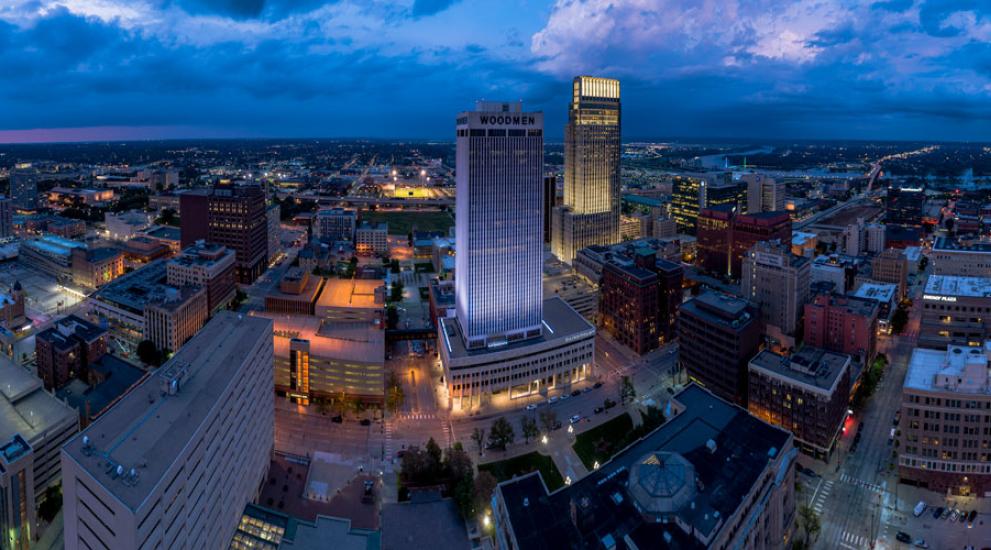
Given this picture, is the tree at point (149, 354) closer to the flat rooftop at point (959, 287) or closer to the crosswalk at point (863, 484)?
the crosswalk at point (863, 484)

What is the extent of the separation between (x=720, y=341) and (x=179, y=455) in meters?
A: 62.7

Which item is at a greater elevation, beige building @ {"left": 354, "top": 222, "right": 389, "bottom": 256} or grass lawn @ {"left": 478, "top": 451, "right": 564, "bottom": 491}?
beige building @ {"left": 354, "top": 222, "right": 389, "bottom": 256}

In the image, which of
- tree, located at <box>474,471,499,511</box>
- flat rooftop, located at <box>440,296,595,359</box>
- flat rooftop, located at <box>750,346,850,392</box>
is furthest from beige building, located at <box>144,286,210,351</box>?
flat rooftop, located at <box>750,346,850,392</box>

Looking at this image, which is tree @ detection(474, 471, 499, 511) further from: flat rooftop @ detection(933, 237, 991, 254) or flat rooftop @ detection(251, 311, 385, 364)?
flat rooftop @ detection(933, 237, 991, 254)

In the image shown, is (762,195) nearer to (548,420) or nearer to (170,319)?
(548,420)

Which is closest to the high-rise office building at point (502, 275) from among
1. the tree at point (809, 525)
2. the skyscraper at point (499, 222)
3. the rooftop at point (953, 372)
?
the skyscraper at point (499, 222)

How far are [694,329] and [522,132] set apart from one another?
113ft

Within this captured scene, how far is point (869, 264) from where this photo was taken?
127 m

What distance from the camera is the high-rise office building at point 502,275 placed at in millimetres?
79688

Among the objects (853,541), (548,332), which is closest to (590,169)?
(548,332)

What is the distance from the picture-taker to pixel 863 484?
6338 cm

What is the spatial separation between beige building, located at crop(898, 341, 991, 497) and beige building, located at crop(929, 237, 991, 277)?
6104 centimetres

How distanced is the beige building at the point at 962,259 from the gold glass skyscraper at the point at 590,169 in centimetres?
6765

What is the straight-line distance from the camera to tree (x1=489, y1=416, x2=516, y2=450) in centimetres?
6912
